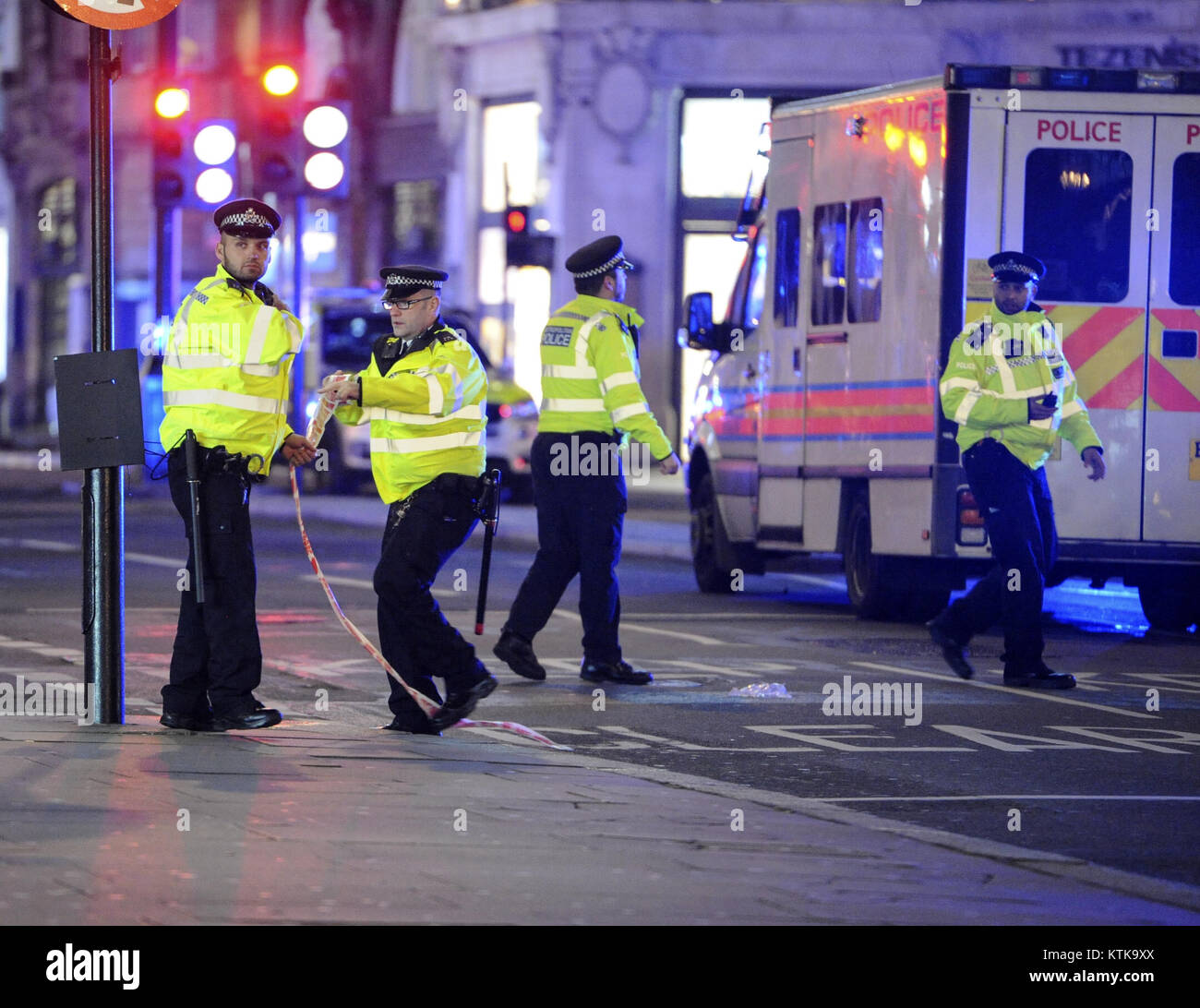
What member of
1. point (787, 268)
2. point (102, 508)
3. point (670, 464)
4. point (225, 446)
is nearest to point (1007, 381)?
point (670, 464)

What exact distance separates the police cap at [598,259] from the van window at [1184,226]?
3.58m

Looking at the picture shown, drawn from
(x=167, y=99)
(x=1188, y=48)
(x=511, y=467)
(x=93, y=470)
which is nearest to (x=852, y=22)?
(x=1188, y=48)

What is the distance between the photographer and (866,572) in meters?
14.2

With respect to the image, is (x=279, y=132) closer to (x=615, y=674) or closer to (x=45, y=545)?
(x=45, y=545)

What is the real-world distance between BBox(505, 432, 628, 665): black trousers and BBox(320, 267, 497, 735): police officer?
6.83 ft

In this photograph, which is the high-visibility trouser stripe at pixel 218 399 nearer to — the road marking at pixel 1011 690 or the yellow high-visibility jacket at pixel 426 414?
the yellow high-visibility jacket at pixel 426 414

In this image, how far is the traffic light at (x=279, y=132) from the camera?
64.4 ft

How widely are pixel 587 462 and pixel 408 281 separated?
7.93 ft

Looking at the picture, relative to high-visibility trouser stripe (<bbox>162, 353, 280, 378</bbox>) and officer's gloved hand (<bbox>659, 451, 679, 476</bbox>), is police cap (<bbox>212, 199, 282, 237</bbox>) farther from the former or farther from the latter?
officer's gloved hand (<bbox>659, 451, 679, 476</bbox>)

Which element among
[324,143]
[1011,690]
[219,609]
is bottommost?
[1011,690]

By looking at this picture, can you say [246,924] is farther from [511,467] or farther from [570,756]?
[511,467]

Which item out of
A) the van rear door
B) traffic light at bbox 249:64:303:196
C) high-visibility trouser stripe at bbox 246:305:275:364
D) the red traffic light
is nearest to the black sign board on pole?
high-visibility trouser stripe at bbox 246:305:275:364

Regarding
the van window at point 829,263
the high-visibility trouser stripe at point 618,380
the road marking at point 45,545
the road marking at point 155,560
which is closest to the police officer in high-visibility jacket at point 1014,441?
the high-visibility trouser stripe at point 618,380

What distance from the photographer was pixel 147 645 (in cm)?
→ 1256
